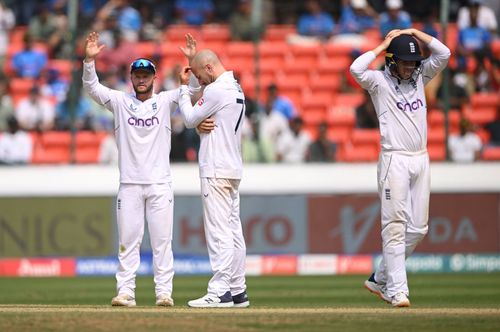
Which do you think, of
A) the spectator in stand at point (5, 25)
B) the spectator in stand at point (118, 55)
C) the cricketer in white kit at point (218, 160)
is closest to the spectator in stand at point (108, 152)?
the spectator in stand at point (118, 55)

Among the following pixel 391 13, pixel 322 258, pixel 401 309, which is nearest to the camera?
pixel 401 309

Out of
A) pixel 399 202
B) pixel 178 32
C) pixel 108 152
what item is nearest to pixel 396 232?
pixel 399 202

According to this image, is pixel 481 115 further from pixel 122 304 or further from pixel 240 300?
pixel 122 304

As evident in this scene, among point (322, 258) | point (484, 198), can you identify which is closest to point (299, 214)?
point (322, 258)

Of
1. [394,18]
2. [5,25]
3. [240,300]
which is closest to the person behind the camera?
[240,300]

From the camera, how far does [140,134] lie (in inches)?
415

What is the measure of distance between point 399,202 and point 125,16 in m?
12.2

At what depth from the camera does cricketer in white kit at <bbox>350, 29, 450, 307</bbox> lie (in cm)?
1039

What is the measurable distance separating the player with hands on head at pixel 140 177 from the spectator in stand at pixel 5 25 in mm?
11001

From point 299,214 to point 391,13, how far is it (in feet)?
12.9

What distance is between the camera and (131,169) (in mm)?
10492

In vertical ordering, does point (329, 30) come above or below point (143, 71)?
above

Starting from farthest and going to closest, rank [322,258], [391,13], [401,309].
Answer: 1. [391,13]
2. [322,258]
3. [401,309]

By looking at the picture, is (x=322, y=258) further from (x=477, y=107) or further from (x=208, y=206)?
(x=208, y=206)
